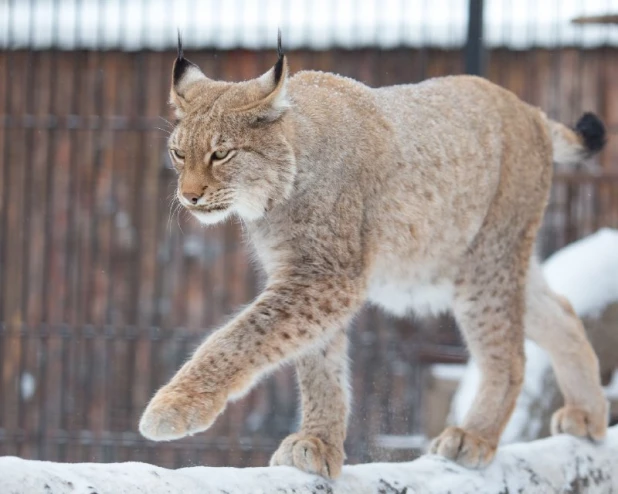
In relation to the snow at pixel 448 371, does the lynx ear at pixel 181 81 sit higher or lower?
higher

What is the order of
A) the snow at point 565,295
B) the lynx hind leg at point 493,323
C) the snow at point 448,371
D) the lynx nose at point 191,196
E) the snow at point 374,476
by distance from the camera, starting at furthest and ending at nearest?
the snow at point 448,371 < the snow at point 565,295 < the lynx hind leg at point 493,323 < the lynx nose at point 191,196 < the snow at point 374,476

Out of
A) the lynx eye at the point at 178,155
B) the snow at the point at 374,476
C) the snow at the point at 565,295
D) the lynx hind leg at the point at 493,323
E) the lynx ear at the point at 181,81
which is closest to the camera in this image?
the snow at the point at 374,476

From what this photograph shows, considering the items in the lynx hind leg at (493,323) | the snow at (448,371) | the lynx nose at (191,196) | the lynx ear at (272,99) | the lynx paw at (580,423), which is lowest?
the snow at (448,371)

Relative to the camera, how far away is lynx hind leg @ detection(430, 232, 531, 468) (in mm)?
4184

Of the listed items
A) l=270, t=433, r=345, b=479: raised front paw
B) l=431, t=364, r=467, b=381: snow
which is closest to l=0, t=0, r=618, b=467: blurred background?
l=431, t=364, r=467, b=381: snow

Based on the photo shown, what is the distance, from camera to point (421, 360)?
21.9 ft

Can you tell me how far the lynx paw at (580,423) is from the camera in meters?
4.40

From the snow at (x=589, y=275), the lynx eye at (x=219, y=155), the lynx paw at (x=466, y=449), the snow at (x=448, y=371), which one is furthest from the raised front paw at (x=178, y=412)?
the snow at (x=448, y=371)

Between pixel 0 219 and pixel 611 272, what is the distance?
11.7 ft

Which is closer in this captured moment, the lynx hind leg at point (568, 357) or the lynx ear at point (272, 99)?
the lynx ear at point (272, 99)

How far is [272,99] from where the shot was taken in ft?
11.4

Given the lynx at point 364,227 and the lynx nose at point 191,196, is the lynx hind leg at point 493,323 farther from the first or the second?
the lynx nose at point 191,196

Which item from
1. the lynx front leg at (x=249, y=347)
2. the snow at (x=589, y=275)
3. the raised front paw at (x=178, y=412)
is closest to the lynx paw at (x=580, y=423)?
the lynx front leg at (x=249, y=347)

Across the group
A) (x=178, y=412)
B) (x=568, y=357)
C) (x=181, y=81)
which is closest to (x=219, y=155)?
(x=181, y=81)
